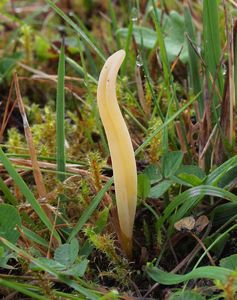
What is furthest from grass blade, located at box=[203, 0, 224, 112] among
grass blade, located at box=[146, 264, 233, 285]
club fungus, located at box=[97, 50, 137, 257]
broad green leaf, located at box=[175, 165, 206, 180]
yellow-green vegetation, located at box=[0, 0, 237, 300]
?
grass blade, located at box=[146, 264, 233, 285]

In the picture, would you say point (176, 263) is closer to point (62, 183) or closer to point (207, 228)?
point (207, 228)

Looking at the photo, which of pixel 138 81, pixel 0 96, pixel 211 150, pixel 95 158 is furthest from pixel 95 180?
pixel 0 96

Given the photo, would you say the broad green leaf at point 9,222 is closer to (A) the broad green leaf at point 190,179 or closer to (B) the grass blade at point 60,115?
(B) the grass blade at point 60,115

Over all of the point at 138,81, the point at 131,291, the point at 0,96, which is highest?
the point at 138,81

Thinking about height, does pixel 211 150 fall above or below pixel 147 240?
above

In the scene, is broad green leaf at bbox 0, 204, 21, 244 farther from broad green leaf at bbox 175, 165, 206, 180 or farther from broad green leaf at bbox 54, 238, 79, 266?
broad green leaf at bbox 175, 165, 206, 180

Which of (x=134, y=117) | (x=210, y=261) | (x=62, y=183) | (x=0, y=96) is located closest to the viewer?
(x=210, y=261)

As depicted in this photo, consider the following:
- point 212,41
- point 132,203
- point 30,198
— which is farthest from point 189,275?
point 212,41
